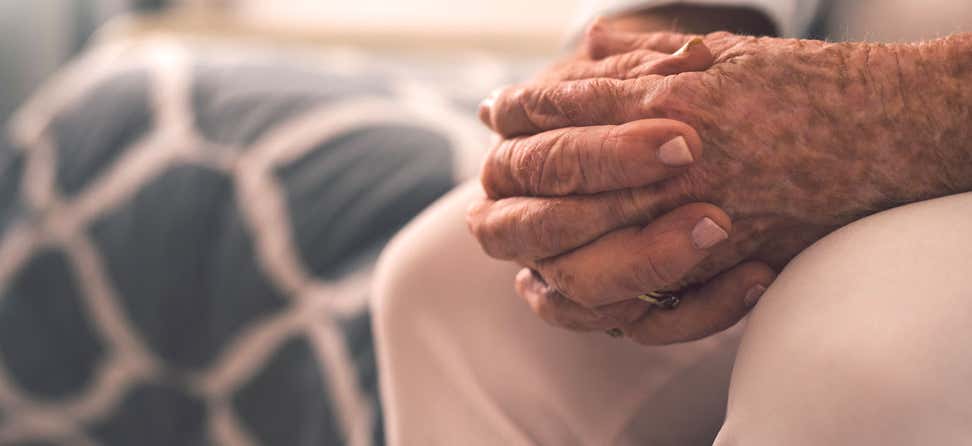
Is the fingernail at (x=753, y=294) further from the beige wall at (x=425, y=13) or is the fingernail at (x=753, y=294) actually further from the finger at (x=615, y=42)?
the beige wall at (x=425, y=13)

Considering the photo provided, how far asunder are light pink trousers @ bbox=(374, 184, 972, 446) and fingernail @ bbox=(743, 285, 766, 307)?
1.9 inches

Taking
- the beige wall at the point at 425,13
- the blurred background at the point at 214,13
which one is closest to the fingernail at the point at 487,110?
the blurred background at the point at 214,13

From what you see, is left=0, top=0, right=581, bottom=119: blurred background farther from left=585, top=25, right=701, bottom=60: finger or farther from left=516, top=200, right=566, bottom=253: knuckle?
left=516, top=200, right=566, bottom=253: knuckle

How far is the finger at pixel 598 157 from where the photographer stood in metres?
0.49

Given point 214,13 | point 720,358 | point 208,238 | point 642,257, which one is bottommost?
point 720,358

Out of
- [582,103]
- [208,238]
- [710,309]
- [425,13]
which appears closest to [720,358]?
[710,309]

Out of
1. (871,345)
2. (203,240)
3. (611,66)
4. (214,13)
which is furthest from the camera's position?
(214,13)

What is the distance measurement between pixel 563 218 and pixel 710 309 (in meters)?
0.09

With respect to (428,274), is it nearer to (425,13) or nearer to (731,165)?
(731,165)

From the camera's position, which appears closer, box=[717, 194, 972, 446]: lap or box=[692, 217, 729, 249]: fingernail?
box=[717, 194, 972, 446]: lap

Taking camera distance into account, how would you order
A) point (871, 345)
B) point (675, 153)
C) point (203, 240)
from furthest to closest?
point (203, 240) < point (675, 153) < point (871, 345)

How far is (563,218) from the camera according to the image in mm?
526

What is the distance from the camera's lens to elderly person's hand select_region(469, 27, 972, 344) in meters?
0.48

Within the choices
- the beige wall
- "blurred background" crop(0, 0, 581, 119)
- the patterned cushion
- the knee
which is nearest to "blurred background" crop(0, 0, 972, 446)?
the patterned cushion
